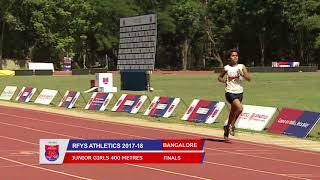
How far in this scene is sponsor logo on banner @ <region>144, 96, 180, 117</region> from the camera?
76.7 feet

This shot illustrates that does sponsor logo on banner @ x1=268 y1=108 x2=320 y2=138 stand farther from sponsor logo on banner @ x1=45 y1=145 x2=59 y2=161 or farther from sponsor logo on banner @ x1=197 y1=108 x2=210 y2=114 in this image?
sponsor logo on banner @ x1=45 y1=145 x2=59 y2=161

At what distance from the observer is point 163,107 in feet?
78.5

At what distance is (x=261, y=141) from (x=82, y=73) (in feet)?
212

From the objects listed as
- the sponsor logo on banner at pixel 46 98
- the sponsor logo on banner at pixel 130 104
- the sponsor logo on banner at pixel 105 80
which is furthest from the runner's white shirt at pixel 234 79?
the sponsor logo on banner at pixel 105 80

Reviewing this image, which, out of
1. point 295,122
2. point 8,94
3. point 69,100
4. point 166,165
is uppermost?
point 166,165

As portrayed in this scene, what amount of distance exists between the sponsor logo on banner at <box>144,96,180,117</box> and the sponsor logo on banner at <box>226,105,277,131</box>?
4115mm

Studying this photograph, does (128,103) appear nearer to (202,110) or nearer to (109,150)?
(202,110)

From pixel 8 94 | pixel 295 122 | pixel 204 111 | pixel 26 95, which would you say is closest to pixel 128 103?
pixel 204 111

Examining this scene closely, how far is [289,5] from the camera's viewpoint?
88750 mm

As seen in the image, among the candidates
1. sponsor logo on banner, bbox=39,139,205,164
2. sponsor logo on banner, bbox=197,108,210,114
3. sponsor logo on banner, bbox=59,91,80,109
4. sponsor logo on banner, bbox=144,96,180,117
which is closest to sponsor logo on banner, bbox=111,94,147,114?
sponsor logo on banner, bbox=144,96,180,117

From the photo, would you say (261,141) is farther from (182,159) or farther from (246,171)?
(182,159)

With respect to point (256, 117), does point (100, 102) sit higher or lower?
lower

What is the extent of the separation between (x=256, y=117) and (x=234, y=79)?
15.2 feet

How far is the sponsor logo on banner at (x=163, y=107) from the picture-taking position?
2338 cm
